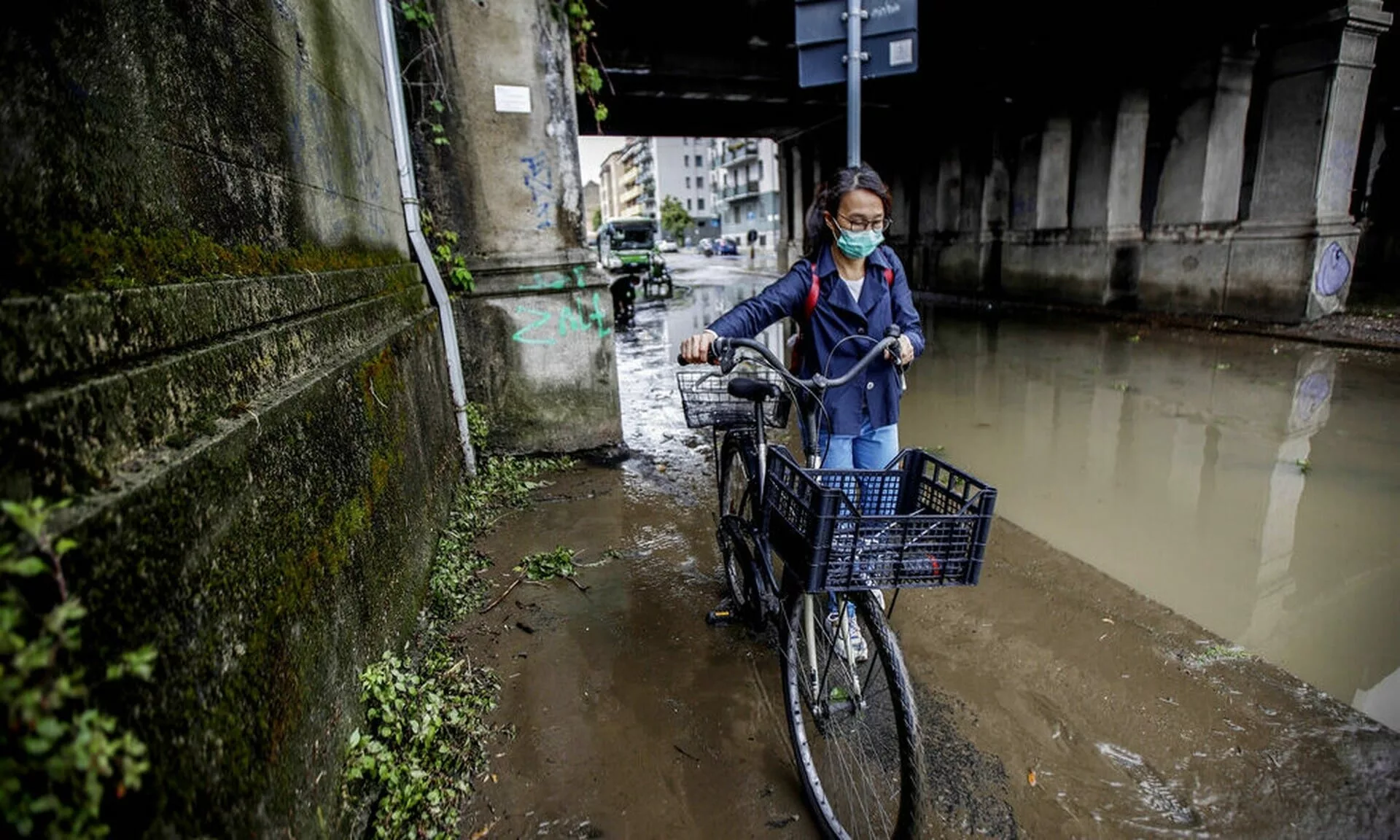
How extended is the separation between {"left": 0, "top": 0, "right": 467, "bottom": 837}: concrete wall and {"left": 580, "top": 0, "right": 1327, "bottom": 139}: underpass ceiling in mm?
8998

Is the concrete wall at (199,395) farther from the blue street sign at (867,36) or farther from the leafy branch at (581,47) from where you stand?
the blue street sign at (867,36)

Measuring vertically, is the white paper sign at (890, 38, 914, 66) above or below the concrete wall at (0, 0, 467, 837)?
above

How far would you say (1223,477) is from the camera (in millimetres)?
4918

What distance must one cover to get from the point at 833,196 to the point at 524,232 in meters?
3.31

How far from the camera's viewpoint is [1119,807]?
2.20 meters

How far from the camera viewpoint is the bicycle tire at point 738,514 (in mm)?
2883

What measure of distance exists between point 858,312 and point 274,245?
2.06 meters

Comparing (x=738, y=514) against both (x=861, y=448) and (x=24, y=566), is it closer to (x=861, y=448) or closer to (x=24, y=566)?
(x=861, y=448)

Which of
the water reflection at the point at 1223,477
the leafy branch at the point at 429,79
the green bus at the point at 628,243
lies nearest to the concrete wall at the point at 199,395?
the leafy branch at the point at 429,79

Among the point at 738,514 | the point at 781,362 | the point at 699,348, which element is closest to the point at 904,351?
the point at 781,362

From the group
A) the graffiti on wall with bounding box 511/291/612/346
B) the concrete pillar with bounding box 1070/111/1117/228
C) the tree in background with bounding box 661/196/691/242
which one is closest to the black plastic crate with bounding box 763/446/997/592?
the graffiti on wall with bounding box 511/291/612/346

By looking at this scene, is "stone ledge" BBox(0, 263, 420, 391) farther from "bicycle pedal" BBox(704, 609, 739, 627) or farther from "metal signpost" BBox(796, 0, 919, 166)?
"metal signpost" BBox(796, 0, 919, 166)

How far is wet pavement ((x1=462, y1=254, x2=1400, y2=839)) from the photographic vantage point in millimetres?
2219

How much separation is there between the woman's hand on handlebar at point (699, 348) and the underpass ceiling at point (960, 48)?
9039 millimetres
